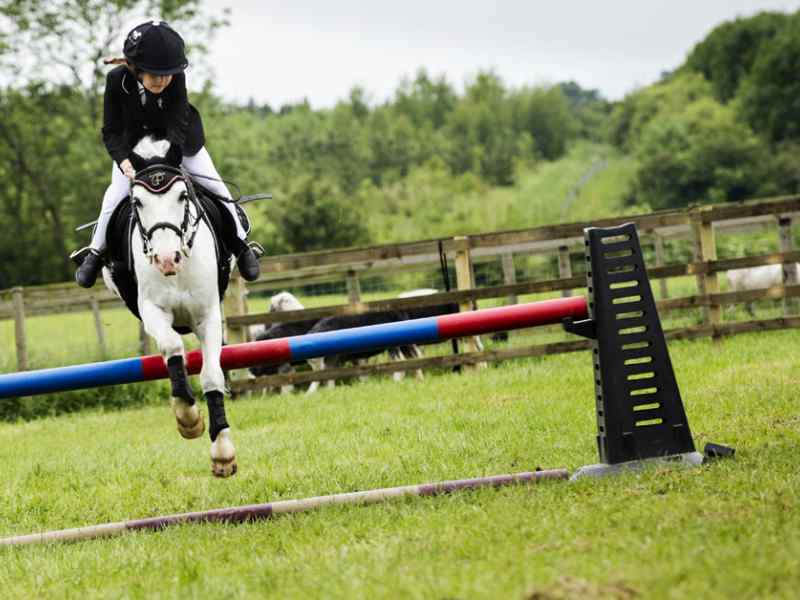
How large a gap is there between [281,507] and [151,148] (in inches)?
86.6

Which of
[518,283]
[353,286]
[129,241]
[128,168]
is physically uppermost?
[128,168]

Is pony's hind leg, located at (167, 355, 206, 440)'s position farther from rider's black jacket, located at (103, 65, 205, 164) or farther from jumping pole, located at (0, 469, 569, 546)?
rider's black jacket, located at (103, 65, 205, 164)

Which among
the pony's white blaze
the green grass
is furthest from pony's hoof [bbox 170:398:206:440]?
the pony's white blaze

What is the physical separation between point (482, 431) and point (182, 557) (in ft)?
11.3

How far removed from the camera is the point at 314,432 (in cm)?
869

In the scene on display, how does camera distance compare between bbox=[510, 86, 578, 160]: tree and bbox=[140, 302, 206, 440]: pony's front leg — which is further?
bbox=[510, 86, 578, 160]: tree

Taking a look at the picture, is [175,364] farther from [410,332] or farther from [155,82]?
[155,82]

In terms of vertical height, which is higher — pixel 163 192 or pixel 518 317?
pixel 163 192

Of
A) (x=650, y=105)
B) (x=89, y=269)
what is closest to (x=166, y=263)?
(x=89, y=269)

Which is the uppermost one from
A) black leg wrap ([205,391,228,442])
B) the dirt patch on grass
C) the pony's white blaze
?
the pony's white blaze

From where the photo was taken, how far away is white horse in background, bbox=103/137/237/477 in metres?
5.55

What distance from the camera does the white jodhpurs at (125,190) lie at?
616 cm

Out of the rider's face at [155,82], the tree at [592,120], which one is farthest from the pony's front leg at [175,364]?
the tree at [592,120]

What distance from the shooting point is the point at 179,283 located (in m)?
5.82
